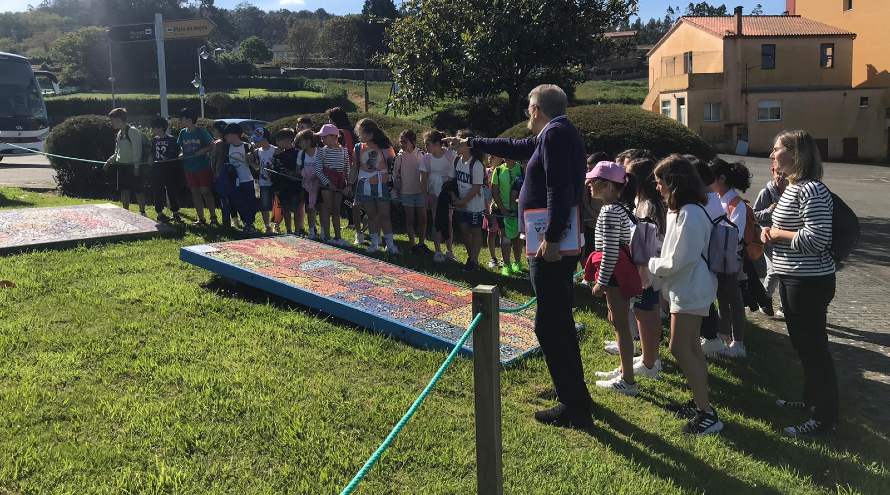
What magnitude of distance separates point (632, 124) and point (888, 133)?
37.6m

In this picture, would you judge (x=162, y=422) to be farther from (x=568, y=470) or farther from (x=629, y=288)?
(x=629, y=288)

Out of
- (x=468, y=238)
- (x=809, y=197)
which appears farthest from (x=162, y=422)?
(x=468, y=238)

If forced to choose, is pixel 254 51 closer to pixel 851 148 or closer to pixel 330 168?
pixel 851 148

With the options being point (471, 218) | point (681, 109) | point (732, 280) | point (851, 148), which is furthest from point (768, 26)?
point (732, 280)

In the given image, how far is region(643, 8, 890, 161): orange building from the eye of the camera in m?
41.0

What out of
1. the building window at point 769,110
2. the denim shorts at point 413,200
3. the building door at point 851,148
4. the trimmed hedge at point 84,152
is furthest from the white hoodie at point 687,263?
the building door at point 851,148

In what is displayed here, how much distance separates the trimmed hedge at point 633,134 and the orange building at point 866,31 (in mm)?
38493

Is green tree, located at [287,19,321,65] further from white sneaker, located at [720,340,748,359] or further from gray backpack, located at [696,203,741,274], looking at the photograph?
gray backpack, located at [696,203,741,274]

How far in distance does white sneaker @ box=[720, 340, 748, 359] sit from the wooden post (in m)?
3.65

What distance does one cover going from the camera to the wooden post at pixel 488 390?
306 cm

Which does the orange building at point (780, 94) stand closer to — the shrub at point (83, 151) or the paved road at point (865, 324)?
the paved road at point (865, 324)

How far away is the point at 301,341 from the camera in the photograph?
18.5 ft

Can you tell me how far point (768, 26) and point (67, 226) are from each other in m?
44.9

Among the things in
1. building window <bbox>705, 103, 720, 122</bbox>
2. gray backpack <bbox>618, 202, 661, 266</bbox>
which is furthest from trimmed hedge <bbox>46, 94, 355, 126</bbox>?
gray backpack <bbox>618, 202, 661, 266</bbox>
